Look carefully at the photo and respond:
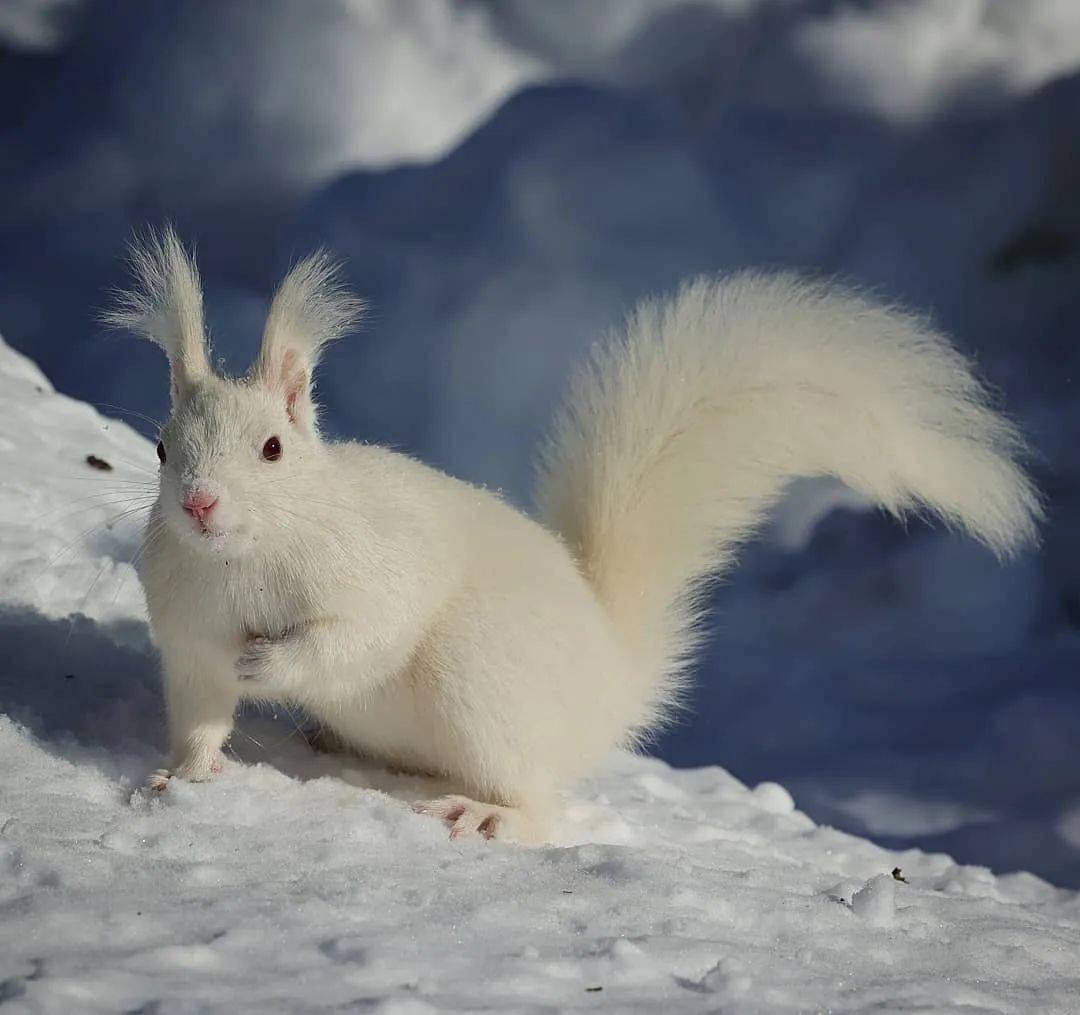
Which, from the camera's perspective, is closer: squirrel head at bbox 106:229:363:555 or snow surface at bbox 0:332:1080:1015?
snow surface at bbox 0:332:1080:1015

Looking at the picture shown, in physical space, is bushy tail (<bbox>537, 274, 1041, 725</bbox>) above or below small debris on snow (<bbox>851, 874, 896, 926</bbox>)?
above

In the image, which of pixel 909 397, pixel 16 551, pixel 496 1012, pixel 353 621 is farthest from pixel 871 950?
pixel 16 551

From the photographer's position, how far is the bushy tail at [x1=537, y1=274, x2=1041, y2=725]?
3.84 meters

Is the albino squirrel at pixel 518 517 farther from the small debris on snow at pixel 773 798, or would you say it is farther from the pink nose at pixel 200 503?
the small debris on snow at pixel 773 798

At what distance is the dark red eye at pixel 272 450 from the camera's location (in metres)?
2.95

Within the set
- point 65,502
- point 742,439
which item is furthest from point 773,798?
point 65,502

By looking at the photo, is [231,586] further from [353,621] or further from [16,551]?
[16,551]

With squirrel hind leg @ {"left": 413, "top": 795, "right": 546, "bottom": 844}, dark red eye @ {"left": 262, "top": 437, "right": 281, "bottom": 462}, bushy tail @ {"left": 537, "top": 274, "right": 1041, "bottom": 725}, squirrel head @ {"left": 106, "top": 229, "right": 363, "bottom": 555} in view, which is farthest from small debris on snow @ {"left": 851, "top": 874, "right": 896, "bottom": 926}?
dark red eye @ {"left": 262, "top": 437, "right": 281, "bottom": 462}

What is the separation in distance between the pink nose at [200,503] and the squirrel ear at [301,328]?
41 cm

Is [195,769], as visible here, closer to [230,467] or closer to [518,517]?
[230,467]

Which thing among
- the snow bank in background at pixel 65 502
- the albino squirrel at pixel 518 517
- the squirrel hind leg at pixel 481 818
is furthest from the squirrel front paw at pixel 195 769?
the snow bank in background at pixel 65 502

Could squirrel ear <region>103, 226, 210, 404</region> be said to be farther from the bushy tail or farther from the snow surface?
the bushy tail

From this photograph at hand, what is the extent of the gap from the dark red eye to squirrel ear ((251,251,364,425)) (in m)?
0.15

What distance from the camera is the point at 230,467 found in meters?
2.85
